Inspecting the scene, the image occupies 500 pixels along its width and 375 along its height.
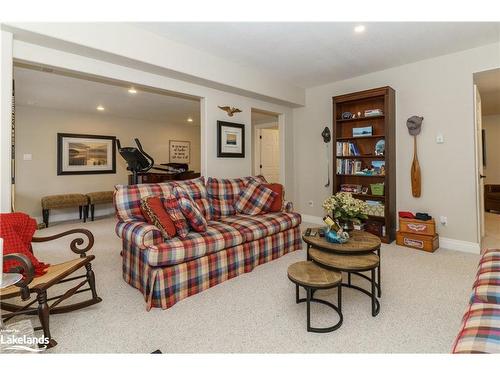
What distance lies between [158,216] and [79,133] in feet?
15.0

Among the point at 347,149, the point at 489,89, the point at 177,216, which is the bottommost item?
the point at 177,216

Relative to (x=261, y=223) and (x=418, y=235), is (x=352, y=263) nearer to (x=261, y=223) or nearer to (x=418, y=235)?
(x=261, y=223)

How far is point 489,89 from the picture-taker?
13.8ft

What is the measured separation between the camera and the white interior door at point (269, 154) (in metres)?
6.66

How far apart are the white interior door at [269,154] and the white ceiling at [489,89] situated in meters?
3.99

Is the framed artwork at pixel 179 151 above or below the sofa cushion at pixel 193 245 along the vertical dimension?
above

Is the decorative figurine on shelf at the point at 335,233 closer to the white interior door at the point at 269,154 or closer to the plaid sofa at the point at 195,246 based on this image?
the plaid sofa at the point at 195,246

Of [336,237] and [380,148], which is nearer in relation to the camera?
[336,237]

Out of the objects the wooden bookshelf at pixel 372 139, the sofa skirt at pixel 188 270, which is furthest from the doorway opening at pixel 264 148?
the sofa skirt at pixel 188 270

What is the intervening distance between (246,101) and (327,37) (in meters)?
1.64

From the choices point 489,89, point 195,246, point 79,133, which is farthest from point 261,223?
point 79,133

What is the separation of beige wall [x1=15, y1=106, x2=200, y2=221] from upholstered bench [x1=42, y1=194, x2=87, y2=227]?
13.3 inches
